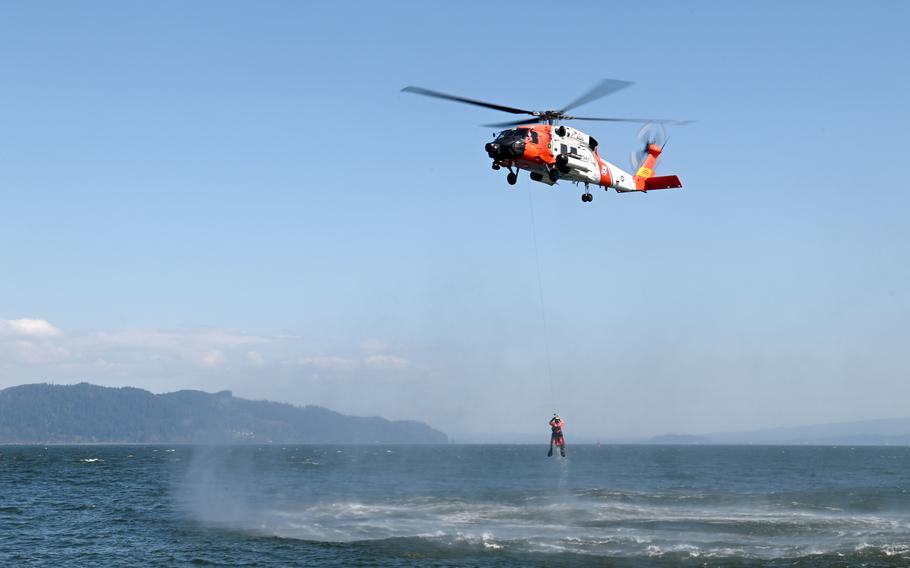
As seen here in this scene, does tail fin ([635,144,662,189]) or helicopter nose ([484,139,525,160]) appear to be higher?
tail fin ([635,144,662,189])

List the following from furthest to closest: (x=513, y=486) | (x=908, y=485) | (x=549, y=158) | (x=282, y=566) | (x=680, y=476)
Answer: (x=680, y=476) → (x=908, y=485) → (x=513, y=486) → (x=282, y=566) → (x=549, y=158)

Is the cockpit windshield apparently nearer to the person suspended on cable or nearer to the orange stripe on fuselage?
the orange stripe on fuselage

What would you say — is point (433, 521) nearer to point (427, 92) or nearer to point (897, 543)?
point (897, 543)

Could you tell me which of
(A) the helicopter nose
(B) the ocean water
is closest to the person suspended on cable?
(B) the ocean water

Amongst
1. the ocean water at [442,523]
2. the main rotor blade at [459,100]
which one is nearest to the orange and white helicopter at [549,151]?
the main rotor blade at [459,100]

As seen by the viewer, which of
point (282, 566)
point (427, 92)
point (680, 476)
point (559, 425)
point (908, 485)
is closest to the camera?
point (427, 92)

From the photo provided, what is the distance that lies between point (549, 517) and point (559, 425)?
1888cm

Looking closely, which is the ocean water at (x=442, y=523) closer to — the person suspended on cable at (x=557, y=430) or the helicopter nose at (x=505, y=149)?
the person suspended on cable at (x=557, y=430)

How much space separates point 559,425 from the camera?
49.2 m

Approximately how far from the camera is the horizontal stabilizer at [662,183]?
4308cm

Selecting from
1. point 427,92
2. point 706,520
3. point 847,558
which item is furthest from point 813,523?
point 427,92

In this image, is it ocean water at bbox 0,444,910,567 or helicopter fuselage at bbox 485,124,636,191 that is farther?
ocean water at bbox 0,444,910,567

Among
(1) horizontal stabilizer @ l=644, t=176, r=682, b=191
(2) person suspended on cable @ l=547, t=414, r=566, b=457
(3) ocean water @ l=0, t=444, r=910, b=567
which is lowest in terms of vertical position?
(3) ocean water @ l=0, t=444, r=910, b=567

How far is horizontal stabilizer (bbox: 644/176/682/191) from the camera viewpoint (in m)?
43.1
